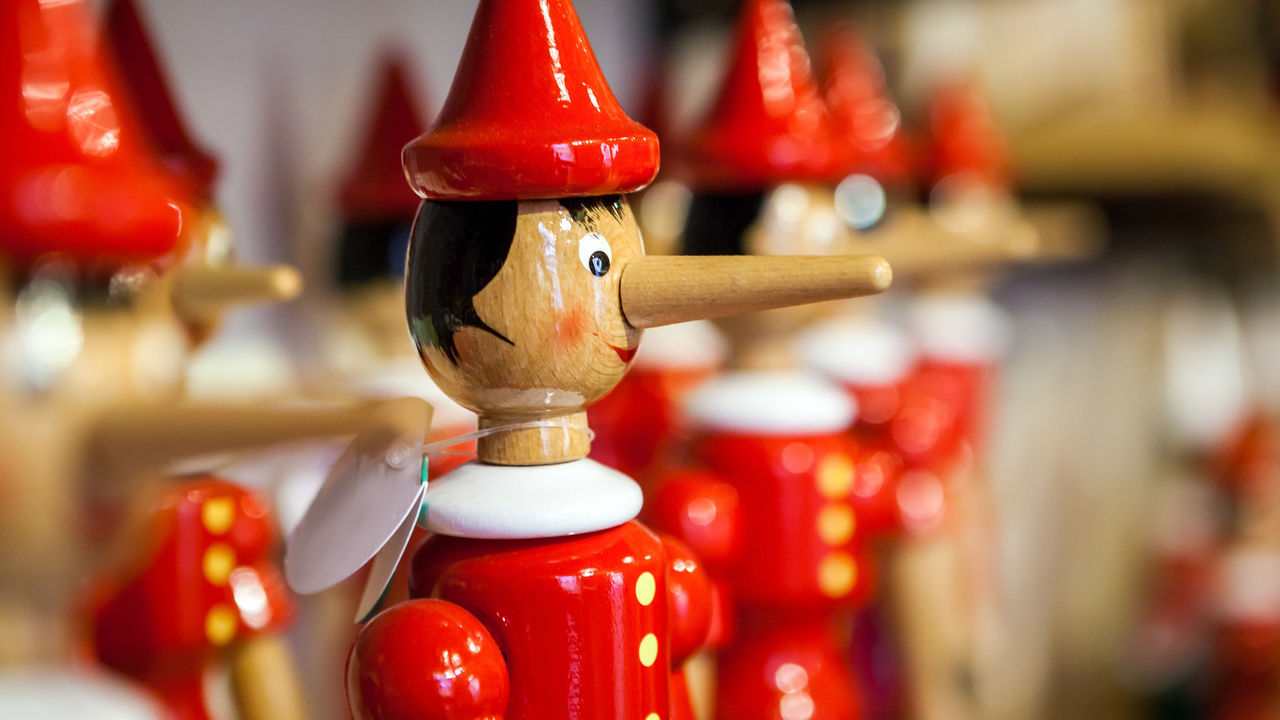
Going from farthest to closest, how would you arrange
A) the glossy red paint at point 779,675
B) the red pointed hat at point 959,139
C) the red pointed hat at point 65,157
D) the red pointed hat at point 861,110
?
1. the red pointed hat at point 959,139
2. the red pointed hat at point 861,110
3. the glossy red paint at point 779,675
4. the red pointed hat at point 65,157

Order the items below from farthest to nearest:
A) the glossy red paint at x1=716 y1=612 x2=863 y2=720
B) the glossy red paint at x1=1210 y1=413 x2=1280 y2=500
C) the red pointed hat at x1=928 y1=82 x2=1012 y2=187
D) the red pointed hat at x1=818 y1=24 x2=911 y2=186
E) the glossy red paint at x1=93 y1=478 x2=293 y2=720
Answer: the glossy red paint at x1=1210 y1=413 x2=1280 y2=500, the red pointed hat at x1=928 y1=82 x2=1012 y2=187, the red pointed hat at x1=818 y1=24 x2=911 y2=186, the glossy red paint at x1=716 y1=612 x2=863 y2=720, the glossy red paint at x1=93 y1=478 x2=293 y2=720

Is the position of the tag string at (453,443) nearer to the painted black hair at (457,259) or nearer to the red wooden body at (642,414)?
the painted black hair at (457,259)

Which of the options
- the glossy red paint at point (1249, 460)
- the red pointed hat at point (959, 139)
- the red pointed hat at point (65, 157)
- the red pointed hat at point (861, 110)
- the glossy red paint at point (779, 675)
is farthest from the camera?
the glossy red paint at point (1249, 460)

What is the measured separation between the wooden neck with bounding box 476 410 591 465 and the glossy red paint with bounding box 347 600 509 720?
0.16 ft

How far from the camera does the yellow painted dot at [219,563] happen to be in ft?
1.46

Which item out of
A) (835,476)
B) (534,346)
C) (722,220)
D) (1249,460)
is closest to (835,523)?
(835,476)

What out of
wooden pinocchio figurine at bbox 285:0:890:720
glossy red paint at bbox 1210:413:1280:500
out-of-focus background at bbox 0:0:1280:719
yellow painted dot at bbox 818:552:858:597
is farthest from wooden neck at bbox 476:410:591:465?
glossy red paint at bbox 1210:413:1280:500

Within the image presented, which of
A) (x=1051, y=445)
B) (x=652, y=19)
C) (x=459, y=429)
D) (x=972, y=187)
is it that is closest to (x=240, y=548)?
(x=459, y=429)

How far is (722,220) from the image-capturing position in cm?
53

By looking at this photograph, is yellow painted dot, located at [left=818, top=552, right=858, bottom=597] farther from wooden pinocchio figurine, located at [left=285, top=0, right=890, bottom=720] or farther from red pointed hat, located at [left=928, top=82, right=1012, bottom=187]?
red pointed hat, located at [left=928, top=82, right=1012, bottom=187]

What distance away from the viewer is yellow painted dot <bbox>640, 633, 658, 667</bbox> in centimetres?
34

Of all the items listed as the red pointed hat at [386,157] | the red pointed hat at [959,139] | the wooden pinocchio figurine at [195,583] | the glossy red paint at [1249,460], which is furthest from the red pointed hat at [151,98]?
the glossy red paint at [1249,460]

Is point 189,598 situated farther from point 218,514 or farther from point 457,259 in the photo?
point 457,259

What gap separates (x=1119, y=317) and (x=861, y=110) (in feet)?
2.18
